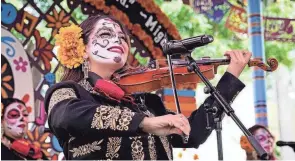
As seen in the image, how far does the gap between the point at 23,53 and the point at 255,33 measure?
8.26 feet

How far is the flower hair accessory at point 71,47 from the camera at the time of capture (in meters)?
2.05

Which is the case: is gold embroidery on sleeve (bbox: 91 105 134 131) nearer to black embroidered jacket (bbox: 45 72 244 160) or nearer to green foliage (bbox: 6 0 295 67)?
black embroidered jacket (bbox: 45 72 244 160)

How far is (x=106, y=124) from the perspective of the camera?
5.57 feet

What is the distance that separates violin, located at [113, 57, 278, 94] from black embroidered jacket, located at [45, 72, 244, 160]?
0.04m

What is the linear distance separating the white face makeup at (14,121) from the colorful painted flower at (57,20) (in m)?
0.63

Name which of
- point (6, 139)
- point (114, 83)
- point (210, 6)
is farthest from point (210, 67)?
point (210, 6)

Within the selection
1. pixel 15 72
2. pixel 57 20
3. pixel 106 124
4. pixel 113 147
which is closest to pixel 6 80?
pixel 15 72

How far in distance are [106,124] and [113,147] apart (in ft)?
0.50

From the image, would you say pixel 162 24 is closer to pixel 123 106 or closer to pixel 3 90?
pixel 3 90

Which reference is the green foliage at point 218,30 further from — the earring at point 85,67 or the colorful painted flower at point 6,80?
the earring at point 85,67

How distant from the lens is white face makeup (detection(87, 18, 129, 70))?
81.2 inches

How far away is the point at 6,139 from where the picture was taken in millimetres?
3789

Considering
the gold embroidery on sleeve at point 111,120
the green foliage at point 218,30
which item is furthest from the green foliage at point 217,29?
the gold embroidery on sleeve at point 111,120

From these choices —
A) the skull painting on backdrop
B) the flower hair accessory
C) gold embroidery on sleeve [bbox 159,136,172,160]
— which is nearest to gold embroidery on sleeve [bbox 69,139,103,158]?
gold embroidery on sleeve [bbox 159,136,172,160]
